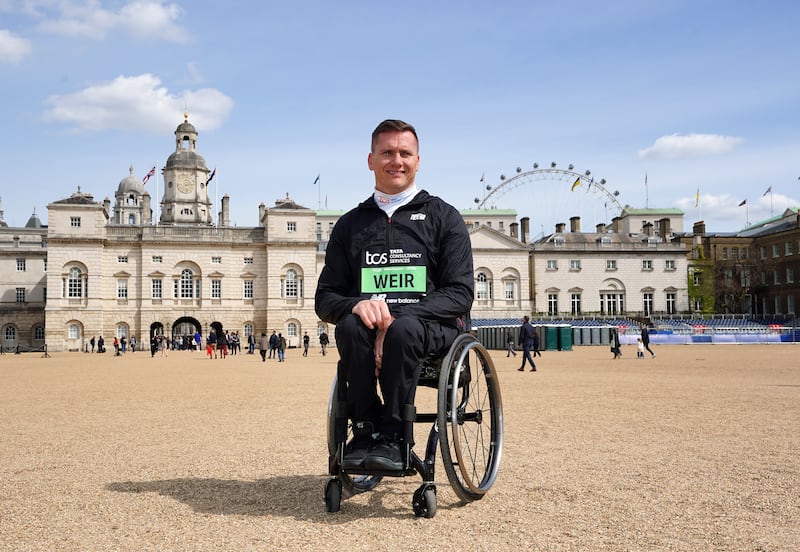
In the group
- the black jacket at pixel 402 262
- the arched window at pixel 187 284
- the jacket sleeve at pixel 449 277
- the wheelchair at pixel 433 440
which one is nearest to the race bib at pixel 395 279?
the black jacket at pixel 402 262

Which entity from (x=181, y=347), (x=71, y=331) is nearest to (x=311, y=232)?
(x=181, y=347)

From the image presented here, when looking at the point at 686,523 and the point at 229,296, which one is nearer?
A: the point at 686,523

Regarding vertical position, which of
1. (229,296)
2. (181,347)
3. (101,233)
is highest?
(101,233)

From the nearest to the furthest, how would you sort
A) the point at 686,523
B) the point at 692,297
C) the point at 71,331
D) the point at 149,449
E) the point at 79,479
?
1. the point at 686,523
2. the point at 79,479
3. the point at 149,449
4. the point at 71,331
5. the point at 692,297

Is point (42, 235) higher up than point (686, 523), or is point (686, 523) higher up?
point (42, 235)

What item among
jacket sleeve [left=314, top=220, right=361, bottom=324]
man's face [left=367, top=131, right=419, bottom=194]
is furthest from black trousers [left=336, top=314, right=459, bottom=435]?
man's face [left=367, top=131, right=419, bottom=194]

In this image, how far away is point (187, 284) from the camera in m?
59.9

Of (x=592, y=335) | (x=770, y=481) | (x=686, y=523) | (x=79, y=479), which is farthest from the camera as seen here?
(x=592, y=335)

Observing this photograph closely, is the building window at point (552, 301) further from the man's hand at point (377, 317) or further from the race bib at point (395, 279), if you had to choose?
the man's hand at point (377, 317)

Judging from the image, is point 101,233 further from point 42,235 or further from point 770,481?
point 770,481

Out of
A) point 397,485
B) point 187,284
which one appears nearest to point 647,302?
point 187,284

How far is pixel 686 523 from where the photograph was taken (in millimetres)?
4184

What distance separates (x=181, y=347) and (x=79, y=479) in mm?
54942

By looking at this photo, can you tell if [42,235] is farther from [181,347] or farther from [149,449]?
[149,449]
